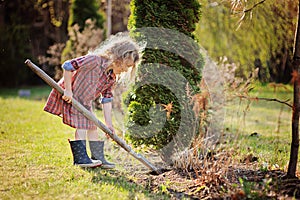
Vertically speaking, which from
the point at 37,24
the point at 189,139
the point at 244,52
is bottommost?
the point at 189,139

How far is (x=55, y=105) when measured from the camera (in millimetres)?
3664

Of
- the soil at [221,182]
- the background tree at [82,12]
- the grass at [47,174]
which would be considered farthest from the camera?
the background tree at [82,12]

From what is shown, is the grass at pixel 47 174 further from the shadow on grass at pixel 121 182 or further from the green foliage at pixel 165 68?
the green foliage at pixel 165 68

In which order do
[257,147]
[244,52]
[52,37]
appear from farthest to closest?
[52,37] → [244,52] → [257,147]

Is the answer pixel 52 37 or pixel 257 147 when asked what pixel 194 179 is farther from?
pixel 52 37

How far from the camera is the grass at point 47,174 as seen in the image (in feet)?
9.57

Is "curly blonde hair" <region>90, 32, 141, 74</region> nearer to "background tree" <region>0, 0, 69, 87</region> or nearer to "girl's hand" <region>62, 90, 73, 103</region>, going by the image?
"girl's hand" <region>62, 90, 73, 103</region>

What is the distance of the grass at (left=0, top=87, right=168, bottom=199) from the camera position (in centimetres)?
292

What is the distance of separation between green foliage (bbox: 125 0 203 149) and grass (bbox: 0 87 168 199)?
28.0 inches

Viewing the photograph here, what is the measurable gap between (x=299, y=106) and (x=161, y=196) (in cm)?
129

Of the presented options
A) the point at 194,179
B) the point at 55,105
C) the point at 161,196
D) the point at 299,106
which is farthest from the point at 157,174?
the point at 299,106

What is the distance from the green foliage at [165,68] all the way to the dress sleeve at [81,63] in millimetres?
546

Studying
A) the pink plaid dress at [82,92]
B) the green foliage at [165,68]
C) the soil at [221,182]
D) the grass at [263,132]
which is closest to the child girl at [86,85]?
the pink plaid dress at [82,92]

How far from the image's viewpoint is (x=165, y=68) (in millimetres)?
3941
